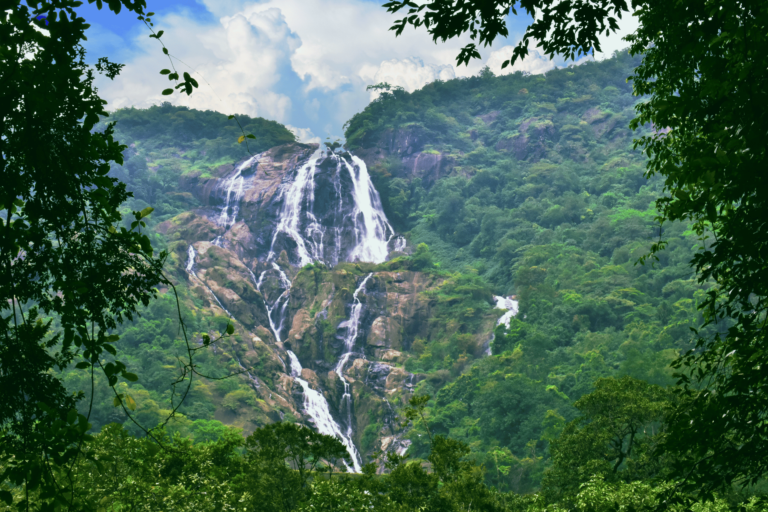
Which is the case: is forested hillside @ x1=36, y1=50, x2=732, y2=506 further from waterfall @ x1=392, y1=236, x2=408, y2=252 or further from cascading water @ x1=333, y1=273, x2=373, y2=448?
waterfall @ x1=392, y1=236, x2=408, y2=252

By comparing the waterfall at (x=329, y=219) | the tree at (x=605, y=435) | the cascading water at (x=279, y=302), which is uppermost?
the waterfall at (x=329, y=219)

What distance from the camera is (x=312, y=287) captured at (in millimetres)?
36969

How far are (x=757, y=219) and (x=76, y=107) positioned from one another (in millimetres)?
3467

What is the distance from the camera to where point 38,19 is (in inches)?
85.7

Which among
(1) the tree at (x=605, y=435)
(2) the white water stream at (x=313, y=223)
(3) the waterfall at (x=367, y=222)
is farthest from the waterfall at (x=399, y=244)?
(1) the tree at (x=605, y=435)

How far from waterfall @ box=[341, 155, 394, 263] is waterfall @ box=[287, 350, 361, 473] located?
13081mm

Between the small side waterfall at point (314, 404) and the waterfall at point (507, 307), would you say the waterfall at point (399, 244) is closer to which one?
the waterfall at point (507, 307)

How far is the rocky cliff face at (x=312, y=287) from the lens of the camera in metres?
31.1

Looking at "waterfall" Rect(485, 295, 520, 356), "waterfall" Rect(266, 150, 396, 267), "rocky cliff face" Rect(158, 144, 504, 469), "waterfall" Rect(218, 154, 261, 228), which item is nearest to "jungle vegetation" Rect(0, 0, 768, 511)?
"waterfall" Rect(485, 295, 520, 356)

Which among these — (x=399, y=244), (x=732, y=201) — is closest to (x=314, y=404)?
(x=399, y=244)

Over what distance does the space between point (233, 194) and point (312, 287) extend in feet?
49.5

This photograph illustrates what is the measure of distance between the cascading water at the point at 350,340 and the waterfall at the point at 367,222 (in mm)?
5945

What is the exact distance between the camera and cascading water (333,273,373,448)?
31312 millimetres

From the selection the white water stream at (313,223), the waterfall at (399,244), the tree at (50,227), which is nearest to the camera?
the tree at (50,227)
